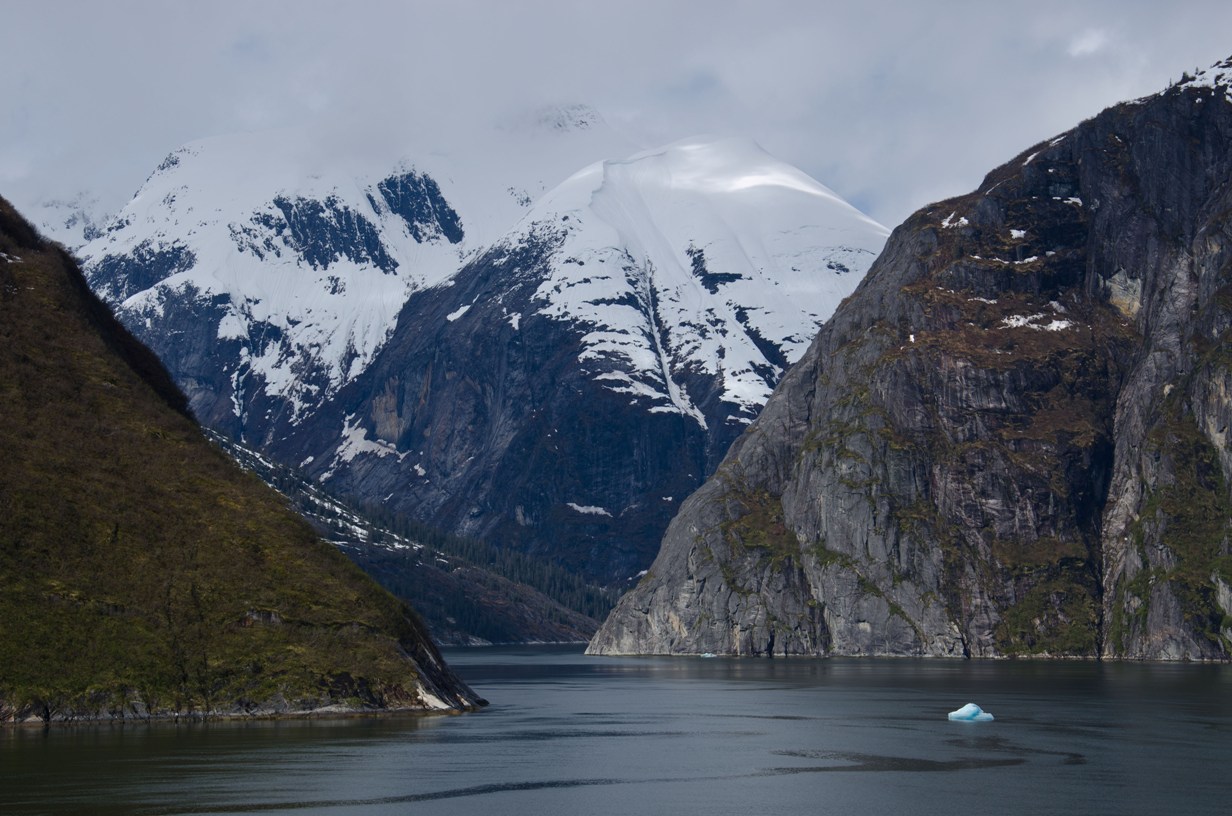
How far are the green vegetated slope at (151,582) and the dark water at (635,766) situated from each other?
4700mm

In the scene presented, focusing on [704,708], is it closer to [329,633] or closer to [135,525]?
[329,633]

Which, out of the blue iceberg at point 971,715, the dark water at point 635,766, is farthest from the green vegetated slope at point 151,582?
the blue iceberg at point 971,715

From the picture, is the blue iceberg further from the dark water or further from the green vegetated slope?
the green vegetated slope

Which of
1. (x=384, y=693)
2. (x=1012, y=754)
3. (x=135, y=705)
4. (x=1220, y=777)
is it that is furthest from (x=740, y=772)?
(x=135, y=705)

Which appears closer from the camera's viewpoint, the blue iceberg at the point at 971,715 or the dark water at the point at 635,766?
the dark water at the point at 635,766

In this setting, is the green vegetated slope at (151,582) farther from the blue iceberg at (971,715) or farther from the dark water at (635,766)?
the blue iceberg at (971,715)

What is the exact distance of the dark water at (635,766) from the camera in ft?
330

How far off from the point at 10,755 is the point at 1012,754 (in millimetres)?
78530

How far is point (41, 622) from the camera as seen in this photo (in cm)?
13825

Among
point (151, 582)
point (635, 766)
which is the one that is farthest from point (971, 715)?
point (151, 582)

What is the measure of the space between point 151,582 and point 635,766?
5264 centimetres

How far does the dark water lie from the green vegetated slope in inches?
185

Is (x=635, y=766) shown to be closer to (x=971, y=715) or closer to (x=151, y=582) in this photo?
(x=971, y=715)

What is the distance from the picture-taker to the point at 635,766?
124312 mm
